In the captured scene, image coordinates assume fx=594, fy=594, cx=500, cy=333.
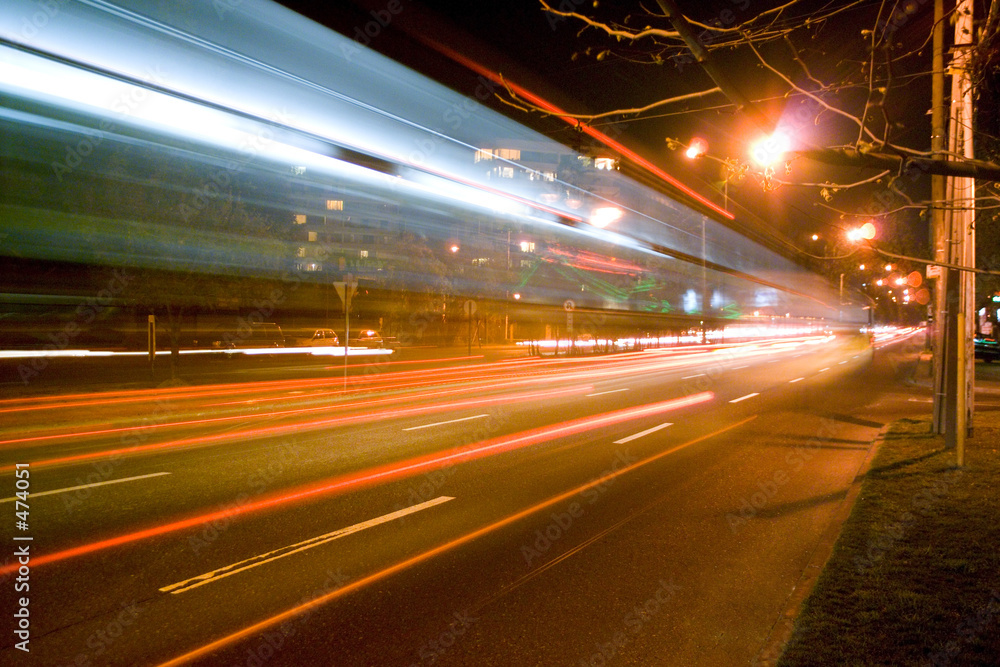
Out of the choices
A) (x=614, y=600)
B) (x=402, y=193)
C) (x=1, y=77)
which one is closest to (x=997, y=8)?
(x=614, y=600)

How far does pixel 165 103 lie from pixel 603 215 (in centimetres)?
1952

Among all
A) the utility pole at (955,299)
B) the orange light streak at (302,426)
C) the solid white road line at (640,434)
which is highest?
the utility pole at (955,299)

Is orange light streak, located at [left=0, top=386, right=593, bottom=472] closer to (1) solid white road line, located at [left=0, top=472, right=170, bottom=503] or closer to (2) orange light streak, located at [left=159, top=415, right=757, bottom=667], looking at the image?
(1) solid white road line, located at [left=0, top=472, right=170, bottom=503]

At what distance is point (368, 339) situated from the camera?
127 feet

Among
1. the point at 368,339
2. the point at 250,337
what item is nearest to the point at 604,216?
the point at 368,339

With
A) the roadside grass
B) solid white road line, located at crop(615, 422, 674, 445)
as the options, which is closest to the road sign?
solid white road line, located at crop(615, 422, 674, 445)

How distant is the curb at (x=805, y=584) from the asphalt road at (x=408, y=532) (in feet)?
0.36

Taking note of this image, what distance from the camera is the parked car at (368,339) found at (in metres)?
38.0

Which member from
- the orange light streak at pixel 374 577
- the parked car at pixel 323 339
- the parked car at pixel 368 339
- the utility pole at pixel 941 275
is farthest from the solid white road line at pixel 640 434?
the parked car at pixel 323 339

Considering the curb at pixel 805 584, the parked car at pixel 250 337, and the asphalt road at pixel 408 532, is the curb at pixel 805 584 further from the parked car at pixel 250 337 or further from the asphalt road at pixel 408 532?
the parked car at pixel 250 337

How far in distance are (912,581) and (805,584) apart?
78cm

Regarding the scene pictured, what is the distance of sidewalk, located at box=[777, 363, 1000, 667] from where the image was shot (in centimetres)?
355

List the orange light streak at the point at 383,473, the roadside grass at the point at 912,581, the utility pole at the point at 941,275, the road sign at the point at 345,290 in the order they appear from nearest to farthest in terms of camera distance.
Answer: the roadside grass at the point at 912,581 → the orange light streak at the point at 383,473 → the utility pole at the point at 941,275 → the road sign at the point at 345,290

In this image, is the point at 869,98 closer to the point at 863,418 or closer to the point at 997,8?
the point at 997,8
